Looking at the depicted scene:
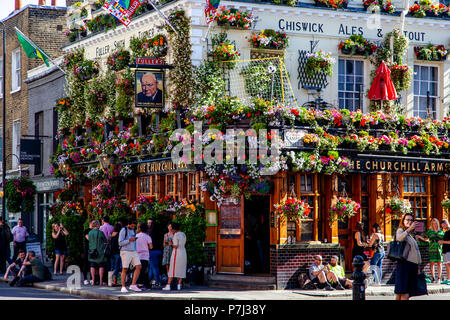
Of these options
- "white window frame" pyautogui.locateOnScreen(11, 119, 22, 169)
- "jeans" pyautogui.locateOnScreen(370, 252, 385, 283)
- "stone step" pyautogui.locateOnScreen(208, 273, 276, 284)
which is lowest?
"stone step" pyautogui.locateOnScreen(208, 273, 276, 284)

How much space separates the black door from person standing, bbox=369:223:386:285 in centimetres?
279

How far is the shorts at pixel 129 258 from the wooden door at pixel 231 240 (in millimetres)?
2865

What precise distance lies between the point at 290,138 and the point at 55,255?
33.0 ft

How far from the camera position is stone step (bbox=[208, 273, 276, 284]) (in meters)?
21.4

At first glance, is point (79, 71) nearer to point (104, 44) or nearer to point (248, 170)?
point (104, 44)

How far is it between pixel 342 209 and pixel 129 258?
5799 millimetres

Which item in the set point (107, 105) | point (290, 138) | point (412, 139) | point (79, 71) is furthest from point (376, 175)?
point (79, 71)

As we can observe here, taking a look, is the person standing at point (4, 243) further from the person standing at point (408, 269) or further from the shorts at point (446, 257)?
the person standing at point (408, 269)

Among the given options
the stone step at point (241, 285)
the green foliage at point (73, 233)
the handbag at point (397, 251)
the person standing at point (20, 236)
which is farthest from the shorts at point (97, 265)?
the handbag at point (397, 251)

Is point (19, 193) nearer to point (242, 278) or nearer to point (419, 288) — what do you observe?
point (242, 278)

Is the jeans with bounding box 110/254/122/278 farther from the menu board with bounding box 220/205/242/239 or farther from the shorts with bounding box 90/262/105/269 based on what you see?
the menu board with bounding box 220/205/242/239

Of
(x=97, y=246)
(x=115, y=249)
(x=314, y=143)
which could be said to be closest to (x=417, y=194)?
(x=314, y=143)

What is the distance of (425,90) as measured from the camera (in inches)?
1013

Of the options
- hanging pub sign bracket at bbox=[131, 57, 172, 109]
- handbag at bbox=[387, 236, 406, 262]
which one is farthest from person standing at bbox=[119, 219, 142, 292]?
handbag at bbox=[387, 236, 406, 262]
